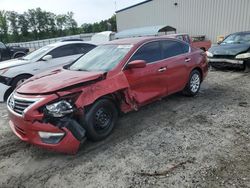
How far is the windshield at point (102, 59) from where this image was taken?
446 centimetres

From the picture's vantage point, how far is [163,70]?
5.02 meters

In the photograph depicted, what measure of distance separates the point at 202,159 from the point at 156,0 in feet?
77.3

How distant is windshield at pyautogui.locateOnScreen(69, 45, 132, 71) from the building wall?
567 inches

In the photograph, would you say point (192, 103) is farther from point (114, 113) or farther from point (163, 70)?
point (114, 113)

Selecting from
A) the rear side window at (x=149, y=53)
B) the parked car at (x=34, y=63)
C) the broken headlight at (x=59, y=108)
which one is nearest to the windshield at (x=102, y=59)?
the rear side window at (x=149, y=53)

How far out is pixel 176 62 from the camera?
5.38 m

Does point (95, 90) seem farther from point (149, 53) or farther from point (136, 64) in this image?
point (149, 53)


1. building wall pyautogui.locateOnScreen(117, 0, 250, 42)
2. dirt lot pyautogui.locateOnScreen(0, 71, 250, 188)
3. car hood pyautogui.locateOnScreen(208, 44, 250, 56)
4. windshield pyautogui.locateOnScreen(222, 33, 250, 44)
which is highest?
building wall pyautogui.locateOnScreen(117, 0, 250, 42)

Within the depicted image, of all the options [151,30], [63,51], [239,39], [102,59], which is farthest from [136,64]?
[151,30]

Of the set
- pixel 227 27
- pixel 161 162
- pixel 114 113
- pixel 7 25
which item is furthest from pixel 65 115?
pixel 7 25

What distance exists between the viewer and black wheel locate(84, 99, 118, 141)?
375cm

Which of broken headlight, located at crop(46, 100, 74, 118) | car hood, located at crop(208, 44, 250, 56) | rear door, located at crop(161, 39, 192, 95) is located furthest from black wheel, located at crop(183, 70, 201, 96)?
car hood, located at crop(208, 44, 250, 56)

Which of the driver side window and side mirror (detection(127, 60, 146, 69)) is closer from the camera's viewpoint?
side mirror (detection(127, 60, 146, 69))

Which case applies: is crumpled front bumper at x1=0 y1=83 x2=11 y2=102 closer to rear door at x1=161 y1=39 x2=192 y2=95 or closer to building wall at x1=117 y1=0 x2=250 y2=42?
rear door at x1=161 y1=39 x2=192 y2=95
